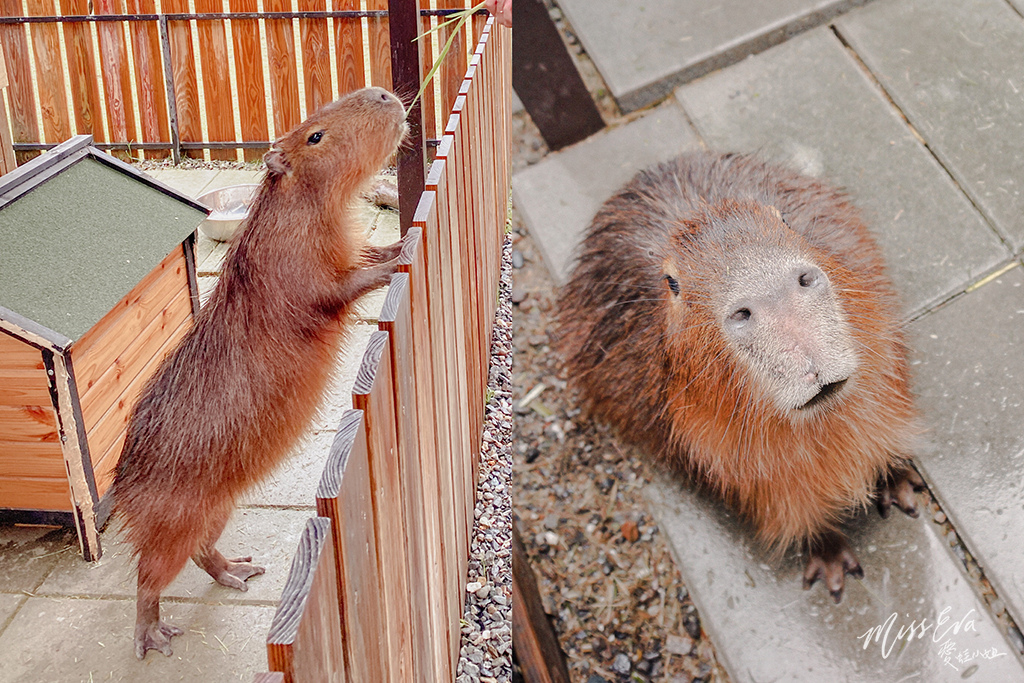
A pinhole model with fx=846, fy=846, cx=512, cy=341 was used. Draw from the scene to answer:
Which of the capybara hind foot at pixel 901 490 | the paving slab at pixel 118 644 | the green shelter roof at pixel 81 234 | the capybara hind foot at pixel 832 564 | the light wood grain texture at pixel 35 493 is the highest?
the capybara hind foot at pixel 901 490

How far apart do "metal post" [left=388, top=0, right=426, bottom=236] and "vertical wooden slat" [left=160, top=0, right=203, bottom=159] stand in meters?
3.12

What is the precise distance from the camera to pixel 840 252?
34.1 inches

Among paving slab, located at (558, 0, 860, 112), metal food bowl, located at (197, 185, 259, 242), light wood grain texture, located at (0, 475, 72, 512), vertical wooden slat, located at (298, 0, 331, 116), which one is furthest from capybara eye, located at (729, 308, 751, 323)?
vertical wooden slat, located at (298, 0, 331, 116)

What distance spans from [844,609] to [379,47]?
5901mm

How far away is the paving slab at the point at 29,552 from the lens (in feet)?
9.31

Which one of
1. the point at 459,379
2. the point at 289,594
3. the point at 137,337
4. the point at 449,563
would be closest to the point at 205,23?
the point at 137,337

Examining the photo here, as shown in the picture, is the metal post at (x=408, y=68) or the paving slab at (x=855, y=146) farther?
the metal post at (x=408, y=68)

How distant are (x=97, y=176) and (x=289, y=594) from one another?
3035 millimetres

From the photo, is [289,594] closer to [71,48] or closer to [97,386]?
[97,386]

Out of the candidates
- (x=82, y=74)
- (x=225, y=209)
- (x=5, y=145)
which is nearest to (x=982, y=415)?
(x=5, y=145)

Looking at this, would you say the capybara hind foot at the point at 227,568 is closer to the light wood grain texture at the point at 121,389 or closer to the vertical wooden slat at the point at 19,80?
the light wood grain texture at the point at 121,389

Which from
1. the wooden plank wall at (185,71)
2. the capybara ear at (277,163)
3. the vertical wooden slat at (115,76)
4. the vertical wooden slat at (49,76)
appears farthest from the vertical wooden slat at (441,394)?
the vertical wooden slat at (49,76)

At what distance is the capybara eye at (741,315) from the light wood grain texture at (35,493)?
8.80ft

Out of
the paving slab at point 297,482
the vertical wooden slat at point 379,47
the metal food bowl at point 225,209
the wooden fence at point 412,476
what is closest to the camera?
the wooden fence at point 412,476
